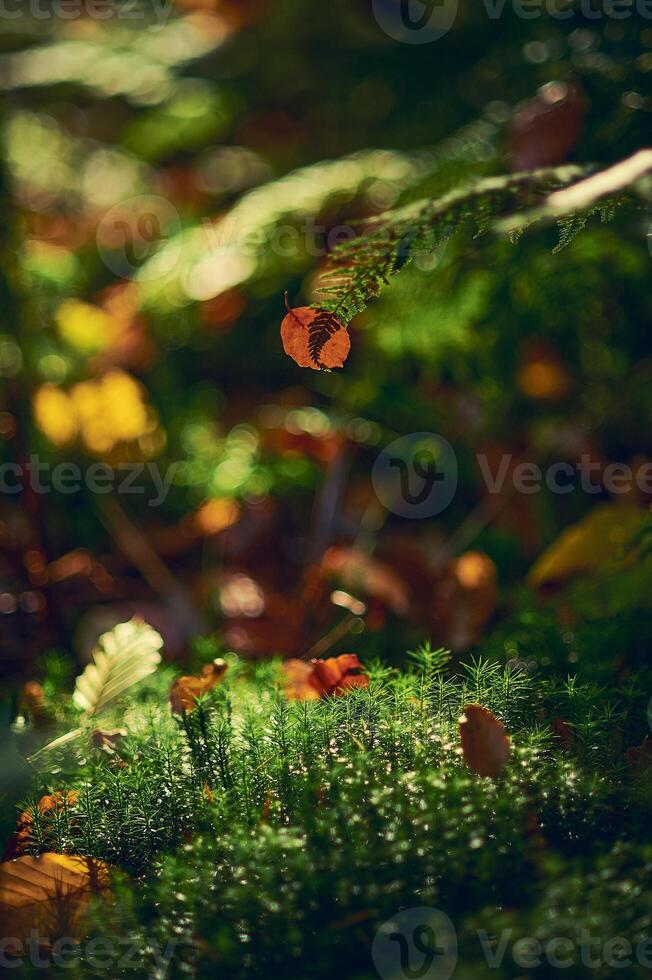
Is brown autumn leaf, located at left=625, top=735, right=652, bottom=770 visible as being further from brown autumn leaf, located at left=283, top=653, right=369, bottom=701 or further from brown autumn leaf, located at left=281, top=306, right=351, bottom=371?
brown autumn leaf, located at left=281, top=306, right=351, bottom=371

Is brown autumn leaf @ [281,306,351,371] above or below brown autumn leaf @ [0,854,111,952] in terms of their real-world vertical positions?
above

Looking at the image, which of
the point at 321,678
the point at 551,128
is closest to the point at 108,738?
the point at 321,678

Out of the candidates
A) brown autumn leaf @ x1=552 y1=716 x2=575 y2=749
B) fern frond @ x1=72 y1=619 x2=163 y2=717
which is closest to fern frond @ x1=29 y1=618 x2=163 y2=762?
fern frond @ x1=72 y1=619 x2=163 y2=717

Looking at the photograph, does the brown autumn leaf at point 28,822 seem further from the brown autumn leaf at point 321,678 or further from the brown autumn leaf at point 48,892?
the brown autumn leaf at point 321,678

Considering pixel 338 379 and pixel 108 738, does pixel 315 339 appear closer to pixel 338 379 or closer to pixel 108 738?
pixel 108 738

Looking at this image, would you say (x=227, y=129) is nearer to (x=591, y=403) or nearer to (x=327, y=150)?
(x=327, y=150)

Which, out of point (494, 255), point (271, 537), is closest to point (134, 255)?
point (271, 537)
